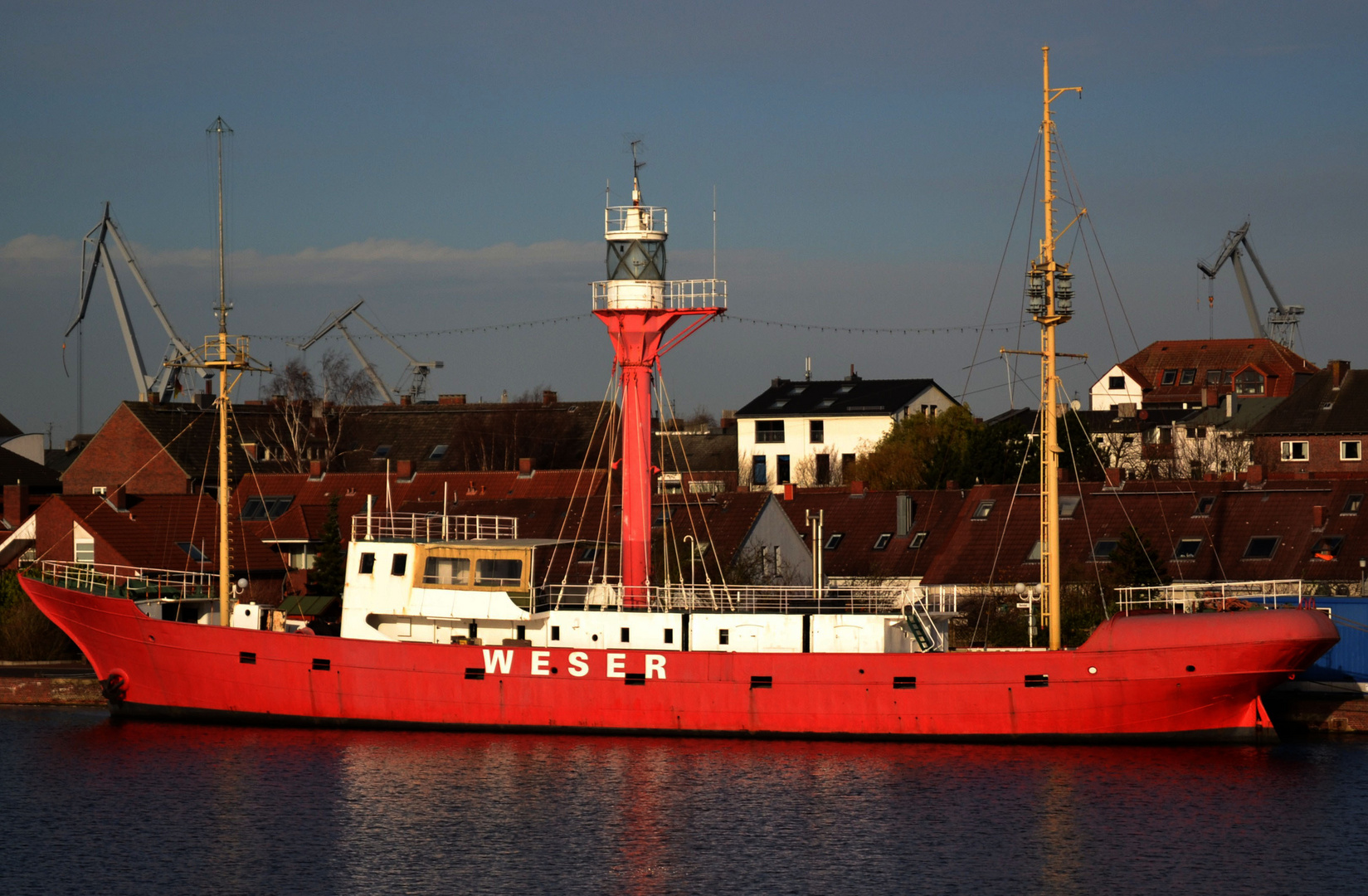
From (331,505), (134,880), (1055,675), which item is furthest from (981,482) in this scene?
(134,880)

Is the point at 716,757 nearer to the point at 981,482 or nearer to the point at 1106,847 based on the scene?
the point at 1106,847

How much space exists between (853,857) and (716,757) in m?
8.26

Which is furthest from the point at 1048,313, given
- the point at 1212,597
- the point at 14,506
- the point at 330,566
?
the point at 14,506

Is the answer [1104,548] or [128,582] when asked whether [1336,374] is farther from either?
[128,582]

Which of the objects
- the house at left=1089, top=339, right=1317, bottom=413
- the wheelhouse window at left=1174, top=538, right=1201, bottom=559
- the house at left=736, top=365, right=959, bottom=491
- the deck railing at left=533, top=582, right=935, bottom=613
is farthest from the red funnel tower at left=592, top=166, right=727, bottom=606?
the house at left=1089, top=339, right=1317, bottom=413

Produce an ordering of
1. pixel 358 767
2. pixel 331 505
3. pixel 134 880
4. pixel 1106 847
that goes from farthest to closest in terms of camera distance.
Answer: pixel 331 505
pixel 358 767
pixel 1106 847
pixel 134 880

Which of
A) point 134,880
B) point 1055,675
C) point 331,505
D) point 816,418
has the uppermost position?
point 816,418

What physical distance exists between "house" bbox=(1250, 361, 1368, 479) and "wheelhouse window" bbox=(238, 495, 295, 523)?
152 feet

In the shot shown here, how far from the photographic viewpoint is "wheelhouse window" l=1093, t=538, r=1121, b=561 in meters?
52.5

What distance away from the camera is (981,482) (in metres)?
68.4

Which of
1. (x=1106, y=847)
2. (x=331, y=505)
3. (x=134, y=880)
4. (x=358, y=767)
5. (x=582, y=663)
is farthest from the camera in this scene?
(x=331, y=505)

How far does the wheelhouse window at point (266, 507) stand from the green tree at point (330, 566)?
981cm

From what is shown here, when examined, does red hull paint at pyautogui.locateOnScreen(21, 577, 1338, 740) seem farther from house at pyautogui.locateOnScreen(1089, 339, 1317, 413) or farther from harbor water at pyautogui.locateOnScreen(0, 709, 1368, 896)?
house at pyautogui.locateOnScreen(1089, 339, 1317, 413)

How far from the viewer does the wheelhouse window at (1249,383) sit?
4323 inches
